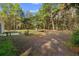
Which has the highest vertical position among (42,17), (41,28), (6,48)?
(42,17)

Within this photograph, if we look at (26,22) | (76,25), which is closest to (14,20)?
(26,22)

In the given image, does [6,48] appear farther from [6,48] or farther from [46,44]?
[46,44]

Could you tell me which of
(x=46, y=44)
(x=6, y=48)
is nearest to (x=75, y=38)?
(x=46, y=44)

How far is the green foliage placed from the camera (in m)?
2.85

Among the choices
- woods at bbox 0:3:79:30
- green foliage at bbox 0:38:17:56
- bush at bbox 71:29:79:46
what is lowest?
green foliage at bbox 0:38:17:56

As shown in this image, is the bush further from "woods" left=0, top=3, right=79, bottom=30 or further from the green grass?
the green grass

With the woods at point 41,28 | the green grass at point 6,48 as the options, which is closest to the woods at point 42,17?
the woods at point 41,28

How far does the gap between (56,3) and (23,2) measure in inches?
12.5

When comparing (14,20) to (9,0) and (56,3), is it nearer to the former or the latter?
(9,0)

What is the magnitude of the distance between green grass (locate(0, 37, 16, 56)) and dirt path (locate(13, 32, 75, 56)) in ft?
0.17

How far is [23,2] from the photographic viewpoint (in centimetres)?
287

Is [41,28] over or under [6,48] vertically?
over

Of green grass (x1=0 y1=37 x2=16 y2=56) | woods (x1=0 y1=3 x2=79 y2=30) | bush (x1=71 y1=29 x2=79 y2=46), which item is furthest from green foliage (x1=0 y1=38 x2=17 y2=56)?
bush (x1=71 y1=29 x2=79 y2=46)

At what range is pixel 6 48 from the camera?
2.86m
